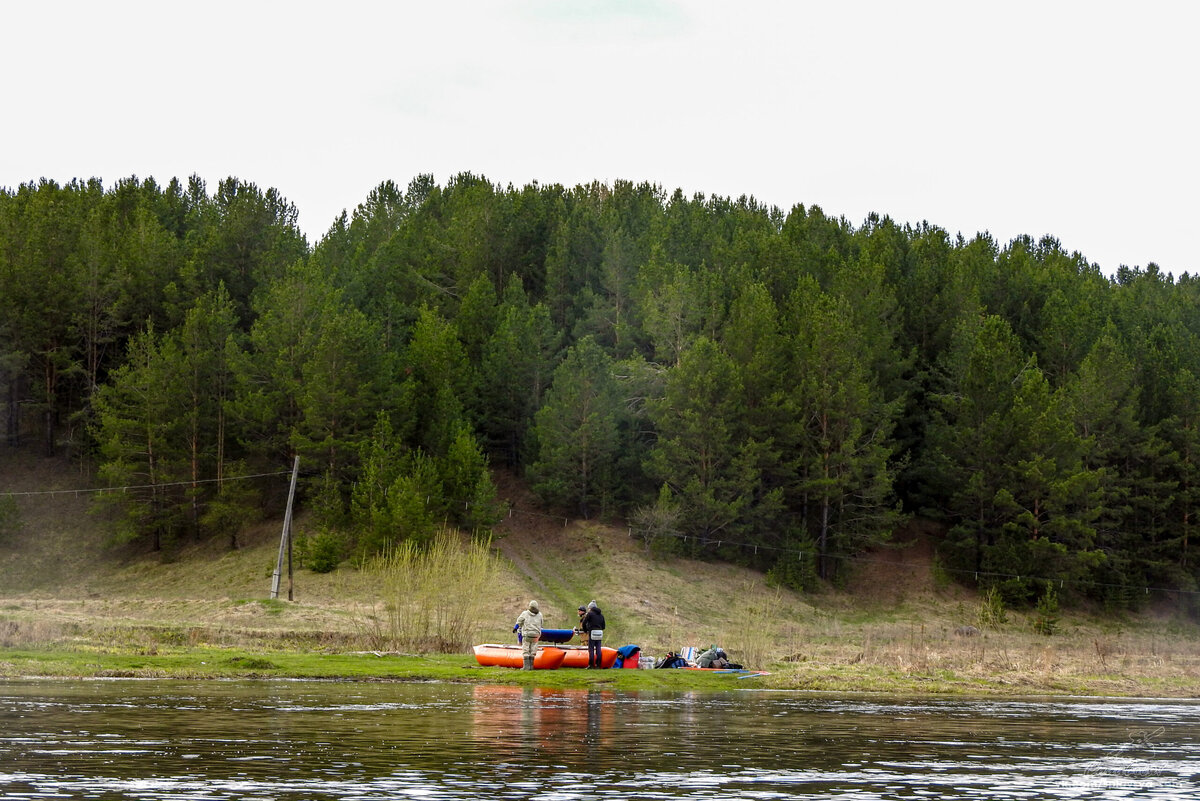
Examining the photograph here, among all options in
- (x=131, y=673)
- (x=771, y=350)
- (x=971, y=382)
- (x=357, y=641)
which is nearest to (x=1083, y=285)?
(x=971, y=382)

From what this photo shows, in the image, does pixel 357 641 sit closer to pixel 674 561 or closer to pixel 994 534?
pixel 674 561

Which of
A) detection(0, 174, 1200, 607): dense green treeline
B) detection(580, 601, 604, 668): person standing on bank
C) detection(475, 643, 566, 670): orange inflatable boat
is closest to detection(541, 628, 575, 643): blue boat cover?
detection(580, 601, 604, 668): person standing on bank

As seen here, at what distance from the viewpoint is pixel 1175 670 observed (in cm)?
4759

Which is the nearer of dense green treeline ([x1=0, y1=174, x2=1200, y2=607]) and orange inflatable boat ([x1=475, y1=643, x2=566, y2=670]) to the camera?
orange inflatable boat ([x1=475, y1=643, x2=566, y2=670])

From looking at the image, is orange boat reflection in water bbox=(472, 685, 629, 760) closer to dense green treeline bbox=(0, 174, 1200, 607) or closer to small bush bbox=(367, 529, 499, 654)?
small bush bbox=(367, 529, 499, 654)

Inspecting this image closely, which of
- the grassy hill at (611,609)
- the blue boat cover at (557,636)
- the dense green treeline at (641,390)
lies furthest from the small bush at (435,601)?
the dense green treeline at (641,390)

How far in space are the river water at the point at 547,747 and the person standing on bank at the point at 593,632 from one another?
747 cm

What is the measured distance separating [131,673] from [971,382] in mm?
59867

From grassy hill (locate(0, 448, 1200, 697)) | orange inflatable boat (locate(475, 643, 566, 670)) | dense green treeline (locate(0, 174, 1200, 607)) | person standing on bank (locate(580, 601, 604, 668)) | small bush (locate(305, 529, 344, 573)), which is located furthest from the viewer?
dense green treeline (locate(0, 174, 1200, 607))

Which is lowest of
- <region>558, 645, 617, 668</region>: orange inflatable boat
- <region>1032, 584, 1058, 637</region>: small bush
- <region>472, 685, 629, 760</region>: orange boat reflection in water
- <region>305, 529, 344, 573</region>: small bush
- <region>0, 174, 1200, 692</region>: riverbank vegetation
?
<region>1032, 584, 1058, 637</region>: small bush

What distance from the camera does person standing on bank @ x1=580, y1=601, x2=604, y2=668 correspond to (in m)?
38.3

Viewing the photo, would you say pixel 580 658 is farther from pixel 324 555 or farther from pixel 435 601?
pixel 324 555

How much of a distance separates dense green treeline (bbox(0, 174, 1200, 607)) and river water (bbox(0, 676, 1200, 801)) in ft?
141

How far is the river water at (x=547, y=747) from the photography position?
15422 millimetres
